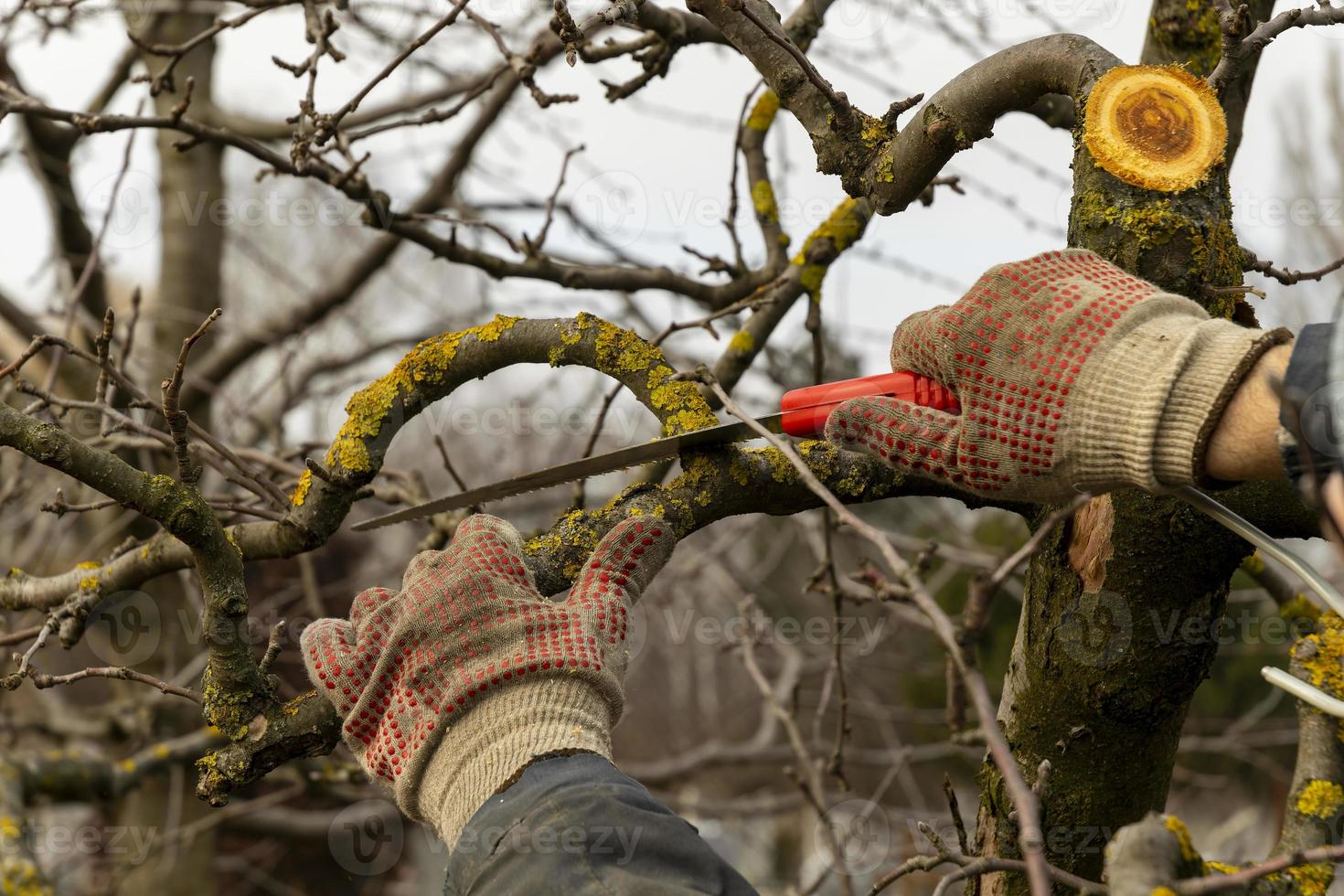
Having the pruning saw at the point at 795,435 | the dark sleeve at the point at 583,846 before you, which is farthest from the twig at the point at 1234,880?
the dark sleeve at the point at 583,846

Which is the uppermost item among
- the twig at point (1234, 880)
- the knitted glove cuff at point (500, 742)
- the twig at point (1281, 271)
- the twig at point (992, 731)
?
the twig at point (1281, 271)

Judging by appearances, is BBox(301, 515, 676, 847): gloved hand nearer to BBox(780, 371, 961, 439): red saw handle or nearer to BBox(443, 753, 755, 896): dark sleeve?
BBox(443, 753, 755, 896): dark sleeve

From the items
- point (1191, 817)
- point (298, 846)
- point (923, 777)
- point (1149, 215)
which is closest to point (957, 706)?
point (1149, 215)

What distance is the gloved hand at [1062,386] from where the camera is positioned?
1352mm

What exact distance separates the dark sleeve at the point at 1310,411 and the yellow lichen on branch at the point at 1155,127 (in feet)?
1.69

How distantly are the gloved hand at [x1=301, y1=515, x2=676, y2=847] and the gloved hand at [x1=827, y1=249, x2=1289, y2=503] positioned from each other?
1.53 feet

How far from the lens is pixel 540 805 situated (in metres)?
1.38

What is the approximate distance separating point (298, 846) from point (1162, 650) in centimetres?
913

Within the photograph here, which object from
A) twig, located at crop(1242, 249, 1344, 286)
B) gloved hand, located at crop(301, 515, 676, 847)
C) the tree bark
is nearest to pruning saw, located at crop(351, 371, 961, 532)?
gloved hand, located at crop(301, 515, 676, 847)

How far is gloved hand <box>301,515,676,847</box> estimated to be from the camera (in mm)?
1492

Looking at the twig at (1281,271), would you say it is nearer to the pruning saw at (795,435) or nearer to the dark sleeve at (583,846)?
the pruning saw at (795,435)

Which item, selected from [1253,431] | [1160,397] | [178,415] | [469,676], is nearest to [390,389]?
[178,415]

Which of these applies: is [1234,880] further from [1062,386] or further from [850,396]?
[850,396]

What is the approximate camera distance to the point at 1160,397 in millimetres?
1342
